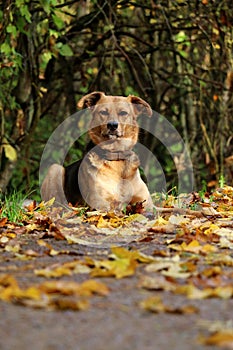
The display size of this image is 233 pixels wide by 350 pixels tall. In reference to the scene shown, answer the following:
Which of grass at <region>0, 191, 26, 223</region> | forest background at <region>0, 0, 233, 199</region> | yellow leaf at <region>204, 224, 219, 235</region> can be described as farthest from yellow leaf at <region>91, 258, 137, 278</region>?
forest background at <region>0, 0, 233, 199</region>

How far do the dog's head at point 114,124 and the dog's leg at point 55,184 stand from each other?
797mm

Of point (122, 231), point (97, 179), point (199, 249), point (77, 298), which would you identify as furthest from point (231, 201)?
point (77, 298)

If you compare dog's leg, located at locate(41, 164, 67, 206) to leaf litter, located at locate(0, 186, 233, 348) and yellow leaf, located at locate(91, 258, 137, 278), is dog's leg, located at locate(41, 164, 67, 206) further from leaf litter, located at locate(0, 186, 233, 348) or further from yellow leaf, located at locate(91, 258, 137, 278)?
yellow leaf, located at locate(91, 258, 137, 278)

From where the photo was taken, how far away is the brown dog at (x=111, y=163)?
661 cm

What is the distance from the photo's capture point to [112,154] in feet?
22.2

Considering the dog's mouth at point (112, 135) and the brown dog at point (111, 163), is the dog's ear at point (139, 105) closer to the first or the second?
Result: the brown dog at point (111, 163)

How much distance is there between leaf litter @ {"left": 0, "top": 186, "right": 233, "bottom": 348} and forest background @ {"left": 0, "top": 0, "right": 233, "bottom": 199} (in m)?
3.96

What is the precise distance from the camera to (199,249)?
403cm

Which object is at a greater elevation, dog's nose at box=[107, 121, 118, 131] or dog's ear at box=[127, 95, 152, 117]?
dog's ear at box=[127, 95, 152, 117]

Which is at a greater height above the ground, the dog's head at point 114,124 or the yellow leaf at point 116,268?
the dog's head at point 114,124

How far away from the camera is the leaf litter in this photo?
2.85 m

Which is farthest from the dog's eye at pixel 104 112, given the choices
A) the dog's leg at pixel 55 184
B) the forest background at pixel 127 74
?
the forest background at pixel 127 74

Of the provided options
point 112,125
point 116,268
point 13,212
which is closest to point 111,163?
point 112,125

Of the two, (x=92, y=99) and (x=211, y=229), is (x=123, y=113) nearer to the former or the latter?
(x=92, y=99)
